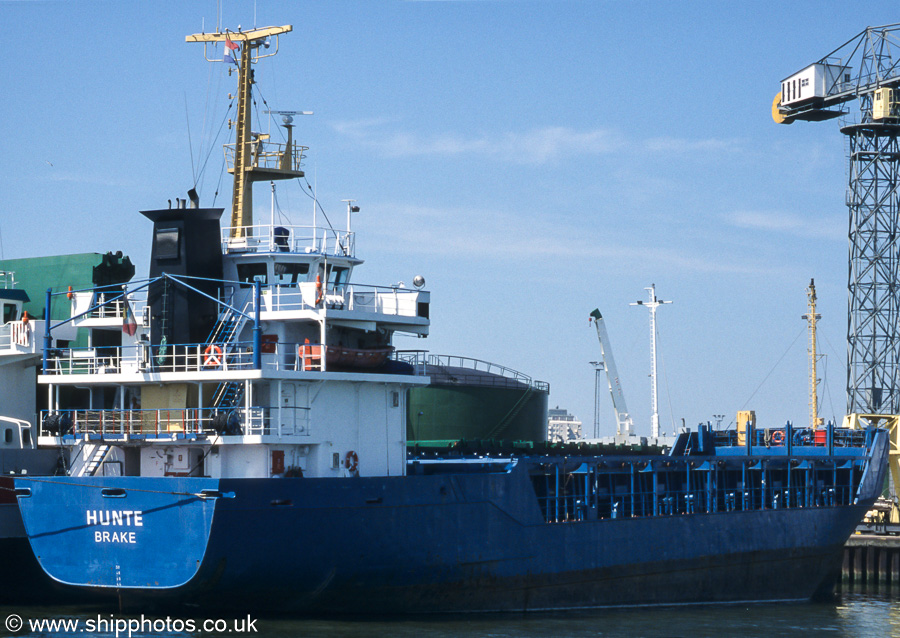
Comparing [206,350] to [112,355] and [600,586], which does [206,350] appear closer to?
[112,355]

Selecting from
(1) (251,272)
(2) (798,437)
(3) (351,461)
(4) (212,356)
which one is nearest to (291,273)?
(1) (251,272)

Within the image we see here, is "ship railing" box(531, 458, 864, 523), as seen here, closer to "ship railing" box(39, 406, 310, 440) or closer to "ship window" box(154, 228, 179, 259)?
"ship railing" box(39, 406, 310, 440)

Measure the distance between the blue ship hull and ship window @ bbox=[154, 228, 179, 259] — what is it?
561 centimetres

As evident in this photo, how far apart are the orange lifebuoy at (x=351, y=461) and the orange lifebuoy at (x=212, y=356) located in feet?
11.7

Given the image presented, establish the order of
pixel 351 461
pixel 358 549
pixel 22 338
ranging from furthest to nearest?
pixel 22 338 → pixel 351 461 → pixel 358 549

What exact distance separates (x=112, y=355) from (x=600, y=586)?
13.4 metres

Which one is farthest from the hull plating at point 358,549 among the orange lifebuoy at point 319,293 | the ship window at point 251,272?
the ship window at point 251,272

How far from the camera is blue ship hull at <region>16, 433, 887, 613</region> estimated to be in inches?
963

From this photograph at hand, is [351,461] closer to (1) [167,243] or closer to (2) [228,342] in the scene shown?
(2) [228,342]

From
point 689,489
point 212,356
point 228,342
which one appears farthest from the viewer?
point 689,489

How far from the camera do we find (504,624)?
27.1 m

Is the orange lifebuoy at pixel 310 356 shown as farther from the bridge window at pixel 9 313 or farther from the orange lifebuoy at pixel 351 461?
the bridge window at pixel 9 313

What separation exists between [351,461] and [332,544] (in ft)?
8.48

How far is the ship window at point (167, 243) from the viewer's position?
2792cm
